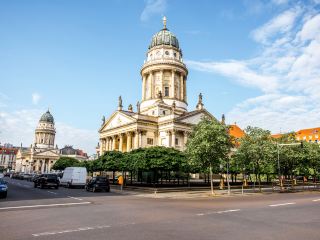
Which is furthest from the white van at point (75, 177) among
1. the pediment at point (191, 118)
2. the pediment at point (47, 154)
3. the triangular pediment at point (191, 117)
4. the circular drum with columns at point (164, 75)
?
the pediment at point (47, 154)

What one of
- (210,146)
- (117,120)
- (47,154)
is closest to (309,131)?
(117,120)

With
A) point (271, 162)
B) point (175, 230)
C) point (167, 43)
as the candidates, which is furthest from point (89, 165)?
point (175, 230)

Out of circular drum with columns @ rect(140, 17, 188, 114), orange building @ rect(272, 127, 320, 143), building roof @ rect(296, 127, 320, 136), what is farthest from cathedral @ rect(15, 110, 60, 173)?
building roof @ rect(296, 127, 320, 136)

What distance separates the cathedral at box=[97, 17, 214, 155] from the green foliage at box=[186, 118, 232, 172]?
27.6m

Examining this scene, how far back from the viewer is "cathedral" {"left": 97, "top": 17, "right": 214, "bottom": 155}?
211ft

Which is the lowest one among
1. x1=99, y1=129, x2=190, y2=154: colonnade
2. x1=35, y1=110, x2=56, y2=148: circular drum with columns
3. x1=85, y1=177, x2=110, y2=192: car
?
x1=85, y1=177, x2=110, y2=192: car

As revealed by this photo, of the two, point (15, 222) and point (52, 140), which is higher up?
point (52, 140)

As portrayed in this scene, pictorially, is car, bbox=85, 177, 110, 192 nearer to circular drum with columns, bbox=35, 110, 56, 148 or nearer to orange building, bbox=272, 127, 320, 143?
orange building, bbox=272, 127, 320, 143

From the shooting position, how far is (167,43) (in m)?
80.9

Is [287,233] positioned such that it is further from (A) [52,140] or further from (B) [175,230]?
(A) [52,140]

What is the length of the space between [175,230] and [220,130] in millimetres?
24240

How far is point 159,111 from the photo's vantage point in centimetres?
6944

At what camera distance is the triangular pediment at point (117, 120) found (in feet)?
222

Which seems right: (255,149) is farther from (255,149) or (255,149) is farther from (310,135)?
(310,135)
